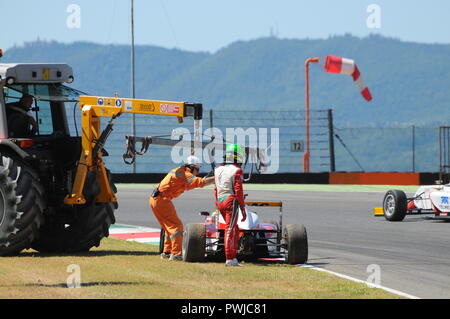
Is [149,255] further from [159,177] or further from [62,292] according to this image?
[159,177]

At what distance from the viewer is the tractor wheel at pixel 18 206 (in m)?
13.2

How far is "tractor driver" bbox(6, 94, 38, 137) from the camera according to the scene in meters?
13.9

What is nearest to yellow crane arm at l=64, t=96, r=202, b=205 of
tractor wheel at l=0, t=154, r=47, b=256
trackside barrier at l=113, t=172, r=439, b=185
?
tractor wheel at l=0, t=154, r=47, b=256

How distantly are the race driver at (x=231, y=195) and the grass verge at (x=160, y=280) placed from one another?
0.31m

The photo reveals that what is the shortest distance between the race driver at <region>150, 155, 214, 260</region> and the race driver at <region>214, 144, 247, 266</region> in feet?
2.11

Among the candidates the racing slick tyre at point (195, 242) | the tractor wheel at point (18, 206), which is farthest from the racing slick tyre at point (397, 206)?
the tractor wheel at point (18, 206)

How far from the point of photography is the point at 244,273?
1201 centimetres

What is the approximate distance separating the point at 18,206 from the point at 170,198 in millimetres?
2083

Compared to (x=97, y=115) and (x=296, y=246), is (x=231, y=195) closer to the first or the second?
(x=296, y=246)

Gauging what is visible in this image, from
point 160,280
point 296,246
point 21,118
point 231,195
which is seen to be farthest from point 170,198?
point 160,280

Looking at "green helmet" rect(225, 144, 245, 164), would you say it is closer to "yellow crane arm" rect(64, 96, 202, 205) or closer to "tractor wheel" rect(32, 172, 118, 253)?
"yellow crane arm" rect(64, 96, 202, 205)

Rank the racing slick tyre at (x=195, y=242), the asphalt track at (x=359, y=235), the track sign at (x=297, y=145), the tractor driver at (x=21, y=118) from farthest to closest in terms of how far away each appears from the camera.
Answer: the track sign at (x=297, y=145) < the tractor driver at (x=21, y=118) < the racing slick tyre at (x=195, y=242) < the asphalt track at (x=359, y=235)

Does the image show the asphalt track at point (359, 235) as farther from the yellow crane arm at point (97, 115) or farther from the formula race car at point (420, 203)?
the yellow crane arm at point (97, 115)
